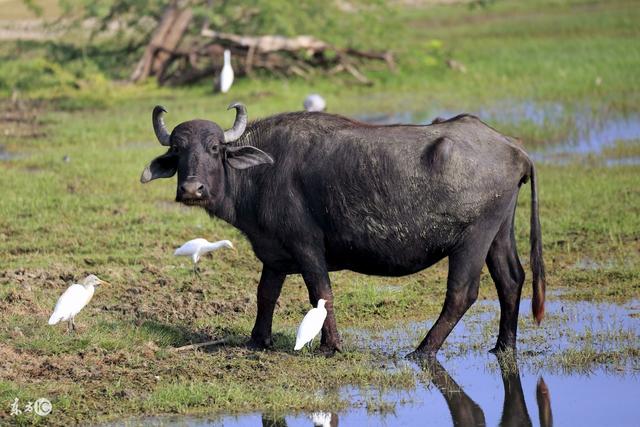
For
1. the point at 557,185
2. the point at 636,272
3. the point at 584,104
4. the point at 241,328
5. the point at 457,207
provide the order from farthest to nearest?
the point at 584,104
the point at 557,185
the point at 636,272
the point at 241,328
the point at 457,207

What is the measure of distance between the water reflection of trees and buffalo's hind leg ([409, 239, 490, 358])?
102mm

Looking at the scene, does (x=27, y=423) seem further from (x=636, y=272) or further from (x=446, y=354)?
(x=636, y=272)

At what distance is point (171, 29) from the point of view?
19.2 m

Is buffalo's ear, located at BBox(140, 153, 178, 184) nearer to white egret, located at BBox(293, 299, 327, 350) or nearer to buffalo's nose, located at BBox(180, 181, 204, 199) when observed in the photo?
buffalo's nose, located at BBox(180, 181, 204, 199)

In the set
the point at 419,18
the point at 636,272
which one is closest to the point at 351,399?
the point at 636,272

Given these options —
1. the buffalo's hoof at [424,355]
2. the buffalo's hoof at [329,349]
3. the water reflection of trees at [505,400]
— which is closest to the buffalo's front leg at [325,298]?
the buffalo's hoof at [329,349]

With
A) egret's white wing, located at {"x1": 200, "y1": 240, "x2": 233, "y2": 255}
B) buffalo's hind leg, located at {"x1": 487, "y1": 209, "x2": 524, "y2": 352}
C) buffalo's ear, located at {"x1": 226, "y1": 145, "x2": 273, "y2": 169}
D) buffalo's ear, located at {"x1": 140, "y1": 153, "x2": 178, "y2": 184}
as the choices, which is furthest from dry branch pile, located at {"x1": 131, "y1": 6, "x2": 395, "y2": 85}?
buffalo's hind leg, located at {"x1": 487, "y1": 209, "x2": 524, "y2": 352}

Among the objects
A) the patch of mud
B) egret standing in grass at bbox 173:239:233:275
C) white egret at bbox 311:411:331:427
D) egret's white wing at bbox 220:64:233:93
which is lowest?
the patch of mud

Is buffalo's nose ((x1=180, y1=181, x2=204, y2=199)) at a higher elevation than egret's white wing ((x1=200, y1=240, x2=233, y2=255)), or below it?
higher

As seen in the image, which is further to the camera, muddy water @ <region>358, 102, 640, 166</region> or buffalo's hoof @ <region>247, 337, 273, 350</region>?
muddy water @ <region>358, 102, 640, 166</region>

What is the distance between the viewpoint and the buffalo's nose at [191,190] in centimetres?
657

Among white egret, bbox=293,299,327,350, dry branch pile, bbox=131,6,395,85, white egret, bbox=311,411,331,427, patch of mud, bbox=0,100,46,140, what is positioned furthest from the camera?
dry branch pile, bbox=131,6,395,85

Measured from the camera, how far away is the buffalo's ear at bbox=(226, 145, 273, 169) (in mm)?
6812

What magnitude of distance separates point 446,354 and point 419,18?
22.3 metres
